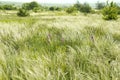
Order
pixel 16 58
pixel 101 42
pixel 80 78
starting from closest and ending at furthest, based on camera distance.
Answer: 1. pixel 80 78
2. pixel 16 58
3. pixel 101 42

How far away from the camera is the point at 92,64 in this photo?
279 cm

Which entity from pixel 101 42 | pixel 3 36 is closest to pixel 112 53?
pixel 101 42

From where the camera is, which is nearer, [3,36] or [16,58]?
[16,58]

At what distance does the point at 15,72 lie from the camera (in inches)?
106

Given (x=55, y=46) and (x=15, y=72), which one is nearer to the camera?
(x=15, y=72)

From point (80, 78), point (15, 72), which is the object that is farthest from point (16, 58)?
point (80, 78)

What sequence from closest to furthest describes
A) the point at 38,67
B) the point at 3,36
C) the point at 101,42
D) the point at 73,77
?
1. the point at 73,77
2. the point at 38,67
3. the point at 101,42
4. the point at 3,36

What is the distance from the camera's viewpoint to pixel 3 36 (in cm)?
546

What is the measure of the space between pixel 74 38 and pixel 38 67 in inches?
84.5

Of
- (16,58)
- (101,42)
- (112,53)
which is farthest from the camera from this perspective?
(101,42)

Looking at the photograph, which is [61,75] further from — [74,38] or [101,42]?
[74,38]

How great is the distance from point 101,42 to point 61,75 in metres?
1.77

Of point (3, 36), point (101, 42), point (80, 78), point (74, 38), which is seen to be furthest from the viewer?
point (3, 36)

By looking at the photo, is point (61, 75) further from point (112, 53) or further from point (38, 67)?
point (112, 53)
